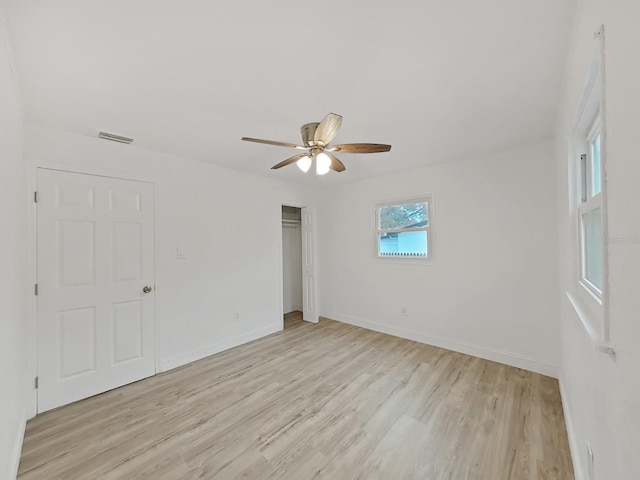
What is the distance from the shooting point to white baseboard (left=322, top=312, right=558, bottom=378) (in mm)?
2702

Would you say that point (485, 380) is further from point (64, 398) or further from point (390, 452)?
point (64, 398)

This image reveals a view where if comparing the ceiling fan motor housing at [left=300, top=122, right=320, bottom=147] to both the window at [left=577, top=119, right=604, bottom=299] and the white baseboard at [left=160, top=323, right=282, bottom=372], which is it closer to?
the window at [left=577, top=119, right=604, bottom=299]

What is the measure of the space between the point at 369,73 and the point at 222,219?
254 centimetres

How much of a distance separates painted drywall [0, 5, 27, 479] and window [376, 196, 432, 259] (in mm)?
3732

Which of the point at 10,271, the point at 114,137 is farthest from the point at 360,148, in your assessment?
the point at 10,271

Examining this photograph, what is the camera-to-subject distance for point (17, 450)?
1.65 metres

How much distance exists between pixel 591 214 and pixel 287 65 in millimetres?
1970

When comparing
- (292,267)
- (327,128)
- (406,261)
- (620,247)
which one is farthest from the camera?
(292,267)

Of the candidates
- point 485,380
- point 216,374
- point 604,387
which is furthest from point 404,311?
point 604,387

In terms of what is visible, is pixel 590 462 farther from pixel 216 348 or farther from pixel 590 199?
pixel 216 348

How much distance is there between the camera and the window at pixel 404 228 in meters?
3.59

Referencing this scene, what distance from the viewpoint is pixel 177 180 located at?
3.01m

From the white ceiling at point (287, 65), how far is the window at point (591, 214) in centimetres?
54

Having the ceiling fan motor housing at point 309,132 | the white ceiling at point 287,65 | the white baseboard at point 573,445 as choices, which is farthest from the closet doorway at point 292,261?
the white baseboard at point 573,445
